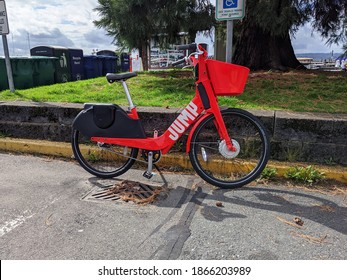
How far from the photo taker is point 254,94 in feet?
17.1

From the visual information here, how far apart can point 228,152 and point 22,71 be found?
34.3ft

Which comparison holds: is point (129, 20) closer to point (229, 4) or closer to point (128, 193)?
point (229, 4)

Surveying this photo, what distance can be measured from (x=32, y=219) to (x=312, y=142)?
310cm

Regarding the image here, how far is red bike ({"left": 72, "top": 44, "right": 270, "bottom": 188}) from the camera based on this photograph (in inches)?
120

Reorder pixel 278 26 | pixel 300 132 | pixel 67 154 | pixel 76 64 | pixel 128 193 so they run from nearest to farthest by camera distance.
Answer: pixel 128 193
pixel 300 132
pixel 67 154
pixel 278 26
pixel 76 64

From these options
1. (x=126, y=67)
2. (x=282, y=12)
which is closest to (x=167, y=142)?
(x=282, y=12)

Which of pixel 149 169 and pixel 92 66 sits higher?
pixel 92 66

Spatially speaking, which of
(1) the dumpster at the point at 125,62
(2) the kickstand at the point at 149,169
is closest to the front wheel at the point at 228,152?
(2) the kickstand at the point at 149,169

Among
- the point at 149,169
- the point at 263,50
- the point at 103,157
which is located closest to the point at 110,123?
the point at 149,169

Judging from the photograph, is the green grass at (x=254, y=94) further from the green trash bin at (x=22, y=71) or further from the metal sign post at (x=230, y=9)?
the green trash bin at (x=22, y=71)

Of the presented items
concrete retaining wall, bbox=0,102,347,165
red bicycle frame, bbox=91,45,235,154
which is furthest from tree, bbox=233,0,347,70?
red bicycle frame, bbox=91,45,235,154

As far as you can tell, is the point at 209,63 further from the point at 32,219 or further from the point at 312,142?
the point at 32,219

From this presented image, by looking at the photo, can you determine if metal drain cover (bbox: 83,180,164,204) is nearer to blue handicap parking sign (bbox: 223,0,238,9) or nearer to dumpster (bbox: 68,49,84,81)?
blue handicap parking sign (bbox: 223,0,238,9)

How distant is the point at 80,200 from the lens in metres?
3.07
